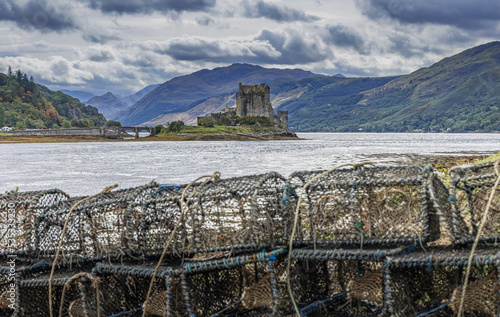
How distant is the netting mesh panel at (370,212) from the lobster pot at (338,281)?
226 millimetres

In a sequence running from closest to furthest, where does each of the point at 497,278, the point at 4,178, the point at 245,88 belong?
1. the point at 497,278
2. the point at 4,178
3. the point at 245,88

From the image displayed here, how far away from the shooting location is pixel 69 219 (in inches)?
220

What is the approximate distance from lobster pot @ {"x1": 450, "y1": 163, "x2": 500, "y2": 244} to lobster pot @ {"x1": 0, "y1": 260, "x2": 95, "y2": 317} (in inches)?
144

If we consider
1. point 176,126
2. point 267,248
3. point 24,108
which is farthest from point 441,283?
point 24,108

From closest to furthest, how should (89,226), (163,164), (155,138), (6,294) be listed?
(89,226), (6,294), (163,164), (155,138)

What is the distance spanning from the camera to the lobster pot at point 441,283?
4.05m

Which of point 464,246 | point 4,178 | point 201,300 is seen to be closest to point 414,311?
point 464,246

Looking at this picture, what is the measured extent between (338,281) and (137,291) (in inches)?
85.8

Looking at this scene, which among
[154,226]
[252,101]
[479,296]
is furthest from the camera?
[252,101]

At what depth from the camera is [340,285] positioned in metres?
5.40

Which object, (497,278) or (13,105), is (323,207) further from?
(13,105)

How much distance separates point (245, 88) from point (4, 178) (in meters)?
109

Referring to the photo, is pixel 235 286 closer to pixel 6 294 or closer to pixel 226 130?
pixel 6 294

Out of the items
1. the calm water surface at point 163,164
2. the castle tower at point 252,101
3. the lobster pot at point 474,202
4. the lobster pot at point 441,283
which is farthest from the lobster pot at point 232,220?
the castle tower at point 252,101
